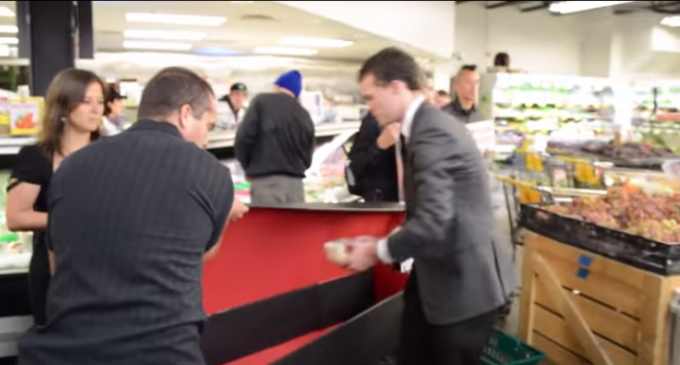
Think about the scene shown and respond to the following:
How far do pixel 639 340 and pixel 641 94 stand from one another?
11602 mm

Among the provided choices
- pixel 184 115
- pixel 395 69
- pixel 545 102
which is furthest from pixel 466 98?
pixel 545 102

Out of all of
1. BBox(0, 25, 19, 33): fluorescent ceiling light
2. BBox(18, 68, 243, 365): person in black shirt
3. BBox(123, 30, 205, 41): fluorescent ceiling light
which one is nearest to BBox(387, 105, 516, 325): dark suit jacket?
BBox(18, 68, 243, 365): person in black shirt

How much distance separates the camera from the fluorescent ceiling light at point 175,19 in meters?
11.1

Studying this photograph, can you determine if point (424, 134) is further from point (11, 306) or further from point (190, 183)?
point (11, 306)

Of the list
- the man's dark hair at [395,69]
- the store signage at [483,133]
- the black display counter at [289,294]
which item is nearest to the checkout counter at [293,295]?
the black display counter at [289,294]

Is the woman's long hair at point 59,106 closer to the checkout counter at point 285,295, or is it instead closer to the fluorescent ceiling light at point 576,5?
the checkout counter at point 285,295

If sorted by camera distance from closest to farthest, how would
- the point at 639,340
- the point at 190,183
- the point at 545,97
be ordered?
the point at 190,183 < the point at 639,340 < the point at 545,97

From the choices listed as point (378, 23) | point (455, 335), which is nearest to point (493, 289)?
point (455, 335)

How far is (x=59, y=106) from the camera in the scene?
8.98 feet

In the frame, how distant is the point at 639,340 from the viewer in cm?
336

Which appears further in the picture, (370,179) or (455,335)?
(370,179)

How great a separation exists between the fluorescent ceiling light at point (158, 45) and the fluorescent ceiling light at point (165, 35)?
111 cm

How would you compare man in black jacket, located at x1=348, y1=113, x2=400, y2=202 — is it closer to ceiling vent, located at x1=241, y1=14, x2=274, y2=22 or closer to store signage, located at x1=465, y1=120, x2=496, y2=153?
store signage, located at x1=465, y1=120, x2=496, y2=153

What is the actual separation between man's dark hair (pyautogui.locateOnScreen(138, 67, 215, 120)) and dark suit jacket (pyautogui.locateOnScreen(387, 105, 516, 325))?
2.34ft
